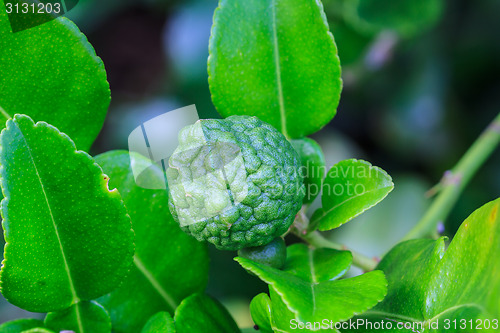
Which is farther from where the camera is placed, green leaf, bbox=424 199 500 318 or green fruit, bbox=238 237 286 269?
green fruit, bbox=238 237 286 269

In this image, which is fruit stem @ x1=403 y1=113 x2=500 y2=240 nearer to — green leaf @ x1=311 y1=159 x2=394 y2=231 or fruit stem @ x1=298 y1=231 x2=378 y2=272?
fruit stem @ x1=298 y1=231 x2=378 y2=272

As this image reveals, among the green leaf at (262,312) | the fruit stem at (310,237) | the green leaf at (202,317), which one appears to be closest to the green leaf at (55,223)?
the green leaf at (202,317)

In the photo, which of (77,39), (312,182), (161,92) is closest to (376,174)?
(312,182)

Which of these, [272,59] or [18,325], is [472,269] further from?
[18,325]

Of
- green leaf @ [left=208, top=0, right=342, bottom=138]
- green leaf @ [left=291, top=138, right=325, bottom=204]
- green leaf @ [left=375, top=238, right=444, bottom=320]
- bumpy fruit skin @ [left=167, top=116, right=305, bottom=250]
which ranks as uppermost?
green leaf @ [left=208, top=0, right=342, bottom=138]

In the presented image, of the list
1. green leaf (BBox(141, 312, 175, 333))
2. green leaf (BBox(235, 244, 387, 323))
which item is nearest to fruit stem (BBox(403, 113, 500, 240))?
green leaf (BBox(235, 244, 387, 323))
